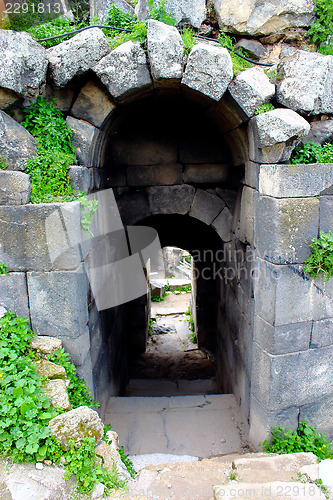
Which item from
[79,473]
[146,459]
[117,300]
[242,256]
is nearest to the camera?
[79,473]

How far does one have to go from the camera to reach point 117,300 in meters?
5.57

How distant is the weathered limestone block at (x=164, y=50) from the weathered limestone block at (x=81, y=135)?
744mm

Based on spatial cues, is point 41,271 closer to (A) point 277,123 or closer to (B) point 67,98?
(B) point 67,98

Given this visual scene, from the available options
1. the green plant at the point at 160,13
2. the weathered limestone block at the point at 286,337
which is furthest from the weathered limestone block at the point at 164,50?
the weathered limestone block at the point at 286,337

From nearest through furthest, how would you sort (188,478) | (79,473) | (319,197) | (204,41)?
1. (79,473)
2. (188,478)
3. (319,197)
4. (204,41)

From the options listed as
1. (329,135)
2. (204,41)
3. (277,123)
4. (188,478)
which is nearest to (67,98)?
(204,41)

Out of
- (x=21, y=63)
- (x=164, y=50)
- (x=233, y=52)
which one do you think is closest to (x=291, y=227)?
(x=233, y=52)

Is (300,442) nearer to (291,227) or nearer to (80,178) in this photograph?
(291,227)

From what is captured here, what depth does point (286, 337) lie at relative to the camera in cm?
333

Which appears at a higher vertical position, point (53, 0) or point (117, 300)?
point (53, 0)

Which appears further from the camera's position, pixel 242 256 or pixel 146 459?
pixel 242 256

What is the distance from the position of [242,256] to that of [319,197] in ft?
4.24

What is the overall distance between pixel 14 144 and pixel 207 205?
8.70 ft

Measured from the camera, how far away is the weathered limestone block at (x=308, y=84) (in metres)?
3.14
